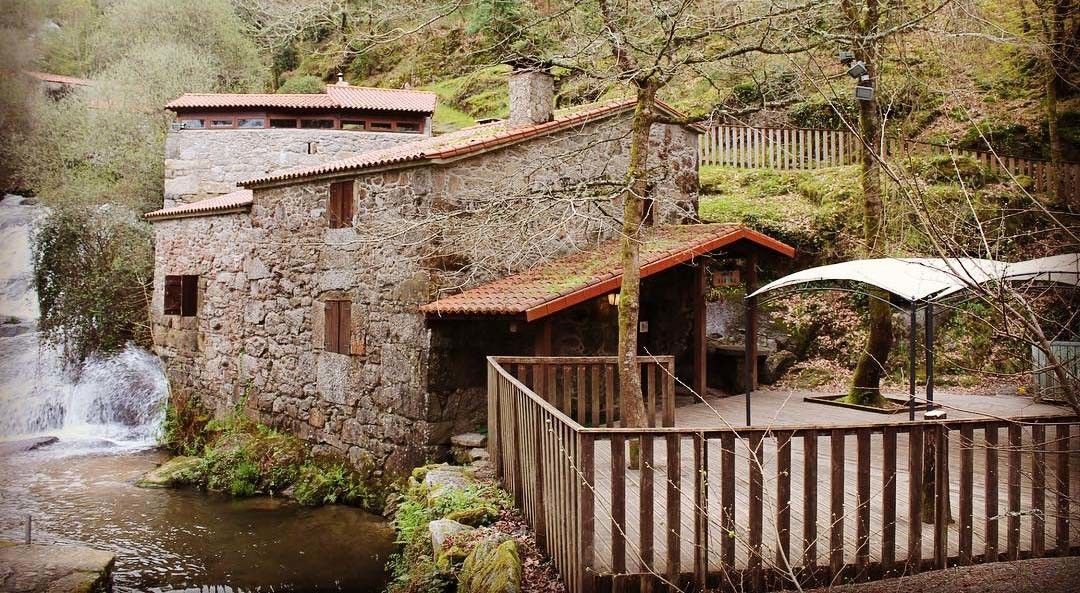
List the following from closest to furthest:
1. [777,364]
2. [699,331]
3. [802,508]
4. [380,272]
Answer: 1. [802,508]
2. [380,272]
3. [699,331]
4. [777,364]

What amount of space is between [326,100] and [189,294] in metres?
8.35

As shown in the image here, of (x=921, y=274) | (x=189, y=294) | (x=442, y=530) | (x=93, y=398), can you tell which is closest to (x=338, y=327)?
(x=189, y=294)

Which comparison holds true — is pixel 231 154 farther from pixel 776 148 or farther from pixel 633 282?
pixel 633 282

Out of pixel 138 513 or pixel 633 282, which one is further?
pixel 138 513

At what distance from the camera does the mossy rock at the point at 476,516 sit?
5.70 meters

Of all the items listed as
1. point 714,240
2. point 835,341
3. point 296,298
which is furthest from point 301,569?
point 835,341

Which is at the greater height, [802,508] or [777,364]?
[777,364]

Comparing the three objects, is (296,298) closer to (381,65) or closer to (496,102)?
(496,102)

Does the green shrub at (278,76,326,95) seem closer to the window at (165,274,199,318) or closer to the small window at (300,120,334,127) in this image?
the small window at (300,120,334,127)

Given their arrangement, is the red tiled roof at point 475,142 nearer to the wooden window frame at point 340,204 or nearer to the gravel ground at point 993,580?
the wooden window frame at point 340,204

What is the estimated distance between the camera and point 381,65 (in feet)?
92.8

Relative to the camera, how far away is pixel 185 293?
13.7 m

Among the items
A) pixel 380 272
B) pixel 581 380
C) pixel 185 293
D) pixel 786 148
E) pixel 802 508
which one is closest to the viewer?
pixel 802 508

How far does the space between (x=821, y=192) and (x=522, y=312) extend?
27.6ft
